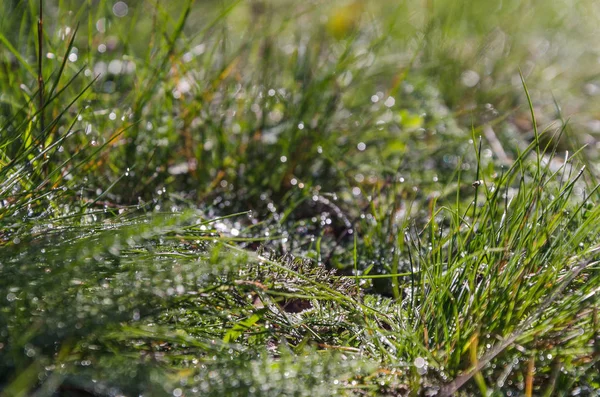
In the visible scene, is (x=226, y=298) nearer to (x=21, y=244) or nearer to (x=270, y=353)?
(x=270, y=353)

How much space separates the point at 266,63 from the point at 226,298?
1.11 meters

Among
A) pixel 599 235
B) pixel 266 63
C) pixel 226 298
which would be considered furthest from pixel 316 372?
pixel 266 63

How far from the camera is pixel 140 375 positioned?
47.4 inches

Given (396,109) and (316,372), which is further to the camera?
(396,109)

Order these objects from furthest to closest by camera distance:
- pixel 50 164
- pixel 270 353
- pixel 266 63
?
1. pixel 266 63
2. pixel 50 164
3. pixel 270 353

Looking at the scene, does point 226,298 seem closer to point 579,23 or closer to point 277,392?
point 277,392

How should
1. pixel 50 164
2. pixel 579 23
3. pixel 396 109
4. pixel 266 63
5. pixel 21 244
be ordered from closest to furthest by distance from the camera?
pixel 21 244
pixel 50 164
pixel 266 63
pixel 396 109
pixel 579 23

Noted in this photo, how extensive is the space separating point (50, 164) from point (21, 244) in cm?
55

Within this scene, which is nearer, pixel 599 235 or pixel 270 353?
pixel 270 353

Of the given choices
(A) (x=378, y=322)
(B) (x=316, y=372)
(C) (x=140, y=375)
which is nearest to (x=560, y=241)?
(A) (x=378, y=322)

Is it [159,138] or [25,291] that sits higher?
[159,138]

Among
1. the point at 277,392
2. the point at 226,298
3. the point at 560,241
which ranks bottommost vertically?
the point at 277,392

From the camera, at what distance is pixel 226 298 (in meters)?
1.52

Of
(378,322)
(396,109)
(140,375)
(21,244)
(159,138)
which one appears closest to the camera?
(140,375)
